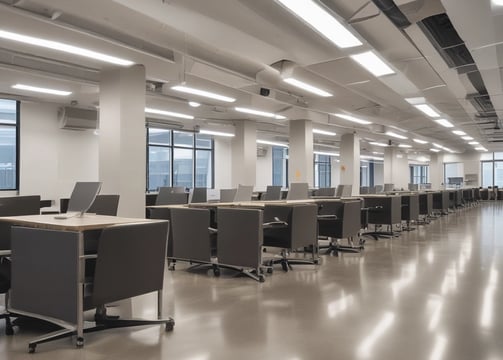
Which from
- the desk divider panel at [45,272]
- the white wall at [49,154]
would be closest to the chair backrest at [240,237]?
the desk divider panel at [45,272]

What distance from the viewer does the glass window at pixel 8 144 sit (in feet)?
32.8

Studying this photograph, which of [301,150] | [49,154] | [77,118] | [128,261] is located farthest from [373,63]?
[49,154]

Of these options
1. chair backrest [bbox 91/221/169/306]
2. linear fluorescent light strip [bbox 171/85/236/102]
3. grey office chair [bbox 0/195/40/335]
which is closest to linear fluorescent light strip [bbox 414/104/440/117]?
linear fluorescent light strip [bbox 171/85/236/102]

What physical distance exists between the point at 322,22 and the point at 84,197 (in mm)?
2900

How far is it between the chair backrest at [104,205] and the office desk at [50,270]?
1202mm

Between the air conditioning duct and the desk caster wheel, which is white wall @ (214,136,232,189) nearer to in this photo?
the air conditioning duct

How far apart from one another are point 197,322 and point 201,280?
1537 mm

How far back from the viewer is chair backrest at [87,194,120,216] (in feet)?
13.9

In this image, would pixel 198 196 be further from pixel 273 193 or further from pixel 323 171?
pixel 323 171

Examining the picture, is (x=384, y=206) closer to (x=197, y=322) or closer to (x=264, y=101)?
(x=264, y=101)

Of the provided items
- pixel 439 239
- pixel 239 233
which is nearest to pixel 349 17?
pixel 239 233

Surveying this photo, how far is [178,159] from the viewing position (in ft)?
50.8

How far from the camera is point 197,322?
3.36m

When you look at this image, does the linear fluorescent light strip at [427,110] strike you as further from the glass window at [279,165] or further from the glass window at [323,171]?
the glass window at [323,171]
